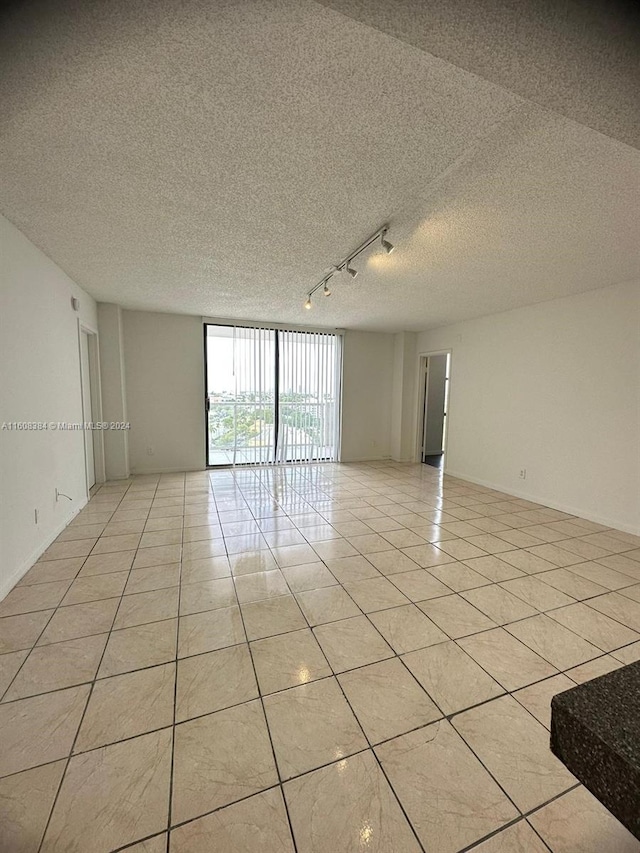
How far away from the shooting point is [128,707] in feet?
4.72

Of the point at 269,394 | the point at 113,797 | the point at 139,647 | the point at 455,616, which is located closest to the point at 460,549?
the point at 455,616

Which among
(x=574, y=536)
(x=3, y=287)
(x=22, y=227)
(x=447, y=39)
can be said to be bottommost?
(x=574, y=536)

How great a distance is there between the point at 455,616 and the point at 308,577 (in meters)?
0.97

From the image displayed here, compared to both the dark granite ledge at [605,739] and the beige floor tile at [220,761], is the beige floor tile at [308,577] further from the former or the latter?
the dark granite ledge at [605,739]

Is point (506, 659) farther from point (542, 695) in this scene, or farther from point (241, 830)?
point (241, 830)

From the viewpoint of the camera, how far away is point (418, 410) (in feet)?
21.3

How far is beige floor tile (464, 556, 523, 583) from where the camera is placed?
2490 mm

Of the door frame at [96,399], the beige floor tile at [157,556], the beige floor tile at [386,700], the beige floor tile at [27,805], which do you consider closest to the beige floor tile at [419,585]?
the beige floor tile at [386,700]

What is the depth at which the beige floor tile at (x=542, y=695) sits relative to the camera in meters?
1.43

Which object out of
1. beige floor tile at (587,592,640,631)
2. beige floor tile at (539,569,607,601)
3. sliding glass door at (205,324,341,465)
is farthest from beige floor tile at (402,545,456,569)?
sliding glass door at (205,324,341,465)

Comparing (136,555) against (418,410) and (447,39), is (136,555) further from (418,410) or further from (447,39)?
(418,410)

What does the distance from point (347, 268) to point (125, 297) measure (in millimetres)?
2983

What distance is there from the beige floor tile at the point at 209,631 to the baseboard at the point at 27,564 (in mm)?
1215

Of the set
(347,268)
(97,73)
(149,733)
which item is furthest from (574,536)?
(97,73)
